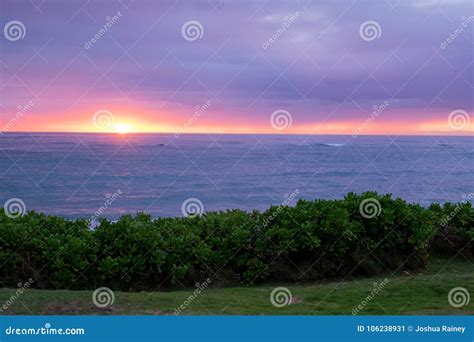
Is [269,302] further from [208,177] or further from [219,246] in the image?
[208,177]

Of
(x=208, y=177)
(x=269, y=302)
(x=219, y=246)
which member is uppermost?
(x=208, y=177)

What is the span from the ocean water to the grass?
1594cm

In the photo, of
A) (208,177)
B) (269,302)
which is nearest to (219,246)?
(269,302)

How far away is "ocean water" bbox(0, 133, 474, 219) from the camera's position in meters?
30.2

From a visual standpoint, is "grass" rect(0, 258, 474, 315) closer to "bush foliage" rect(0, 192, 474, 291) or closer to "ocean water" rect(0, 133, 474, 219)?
"bush foliage" rect(0, 192, 474, 291)

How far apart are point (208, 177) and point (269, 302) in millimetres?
32876

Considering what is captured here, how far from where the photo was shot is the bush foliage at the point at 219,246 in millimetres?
8195

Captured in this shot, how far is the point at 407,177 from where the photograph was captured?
136 ft

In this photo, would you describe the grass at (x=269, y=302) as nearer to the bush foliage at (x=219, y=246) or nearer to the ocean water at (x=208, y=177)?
the bush foliage at (x=219, y=246)

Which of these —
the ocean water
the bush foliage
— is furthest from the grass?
the ocean water

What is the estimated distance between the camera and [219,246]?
901 centimetres

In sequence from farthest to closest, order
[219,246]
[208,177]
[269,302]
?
[208,177] < [219,246] < [269,302]

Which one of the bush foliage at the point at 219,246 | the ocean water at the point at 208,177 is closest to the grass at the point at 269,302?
the bush foliage at the point at 219,246
